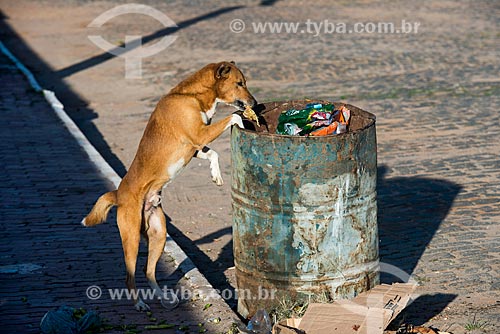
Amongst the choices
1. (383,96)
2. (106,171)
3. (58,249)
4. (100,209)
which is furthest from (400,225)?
(383,96)

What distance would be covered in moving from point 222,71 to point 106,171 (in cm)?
403

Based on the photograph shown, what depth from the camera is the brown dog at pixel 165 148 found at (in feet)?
21.2

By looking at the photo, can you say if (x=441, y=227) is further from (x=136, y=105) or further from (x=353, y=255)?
(x=136, y=105)

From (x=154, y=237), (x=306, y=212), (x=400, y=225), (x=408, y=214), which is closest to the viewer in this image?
(x=306, y=212)

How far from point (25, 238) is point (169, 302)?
7.06ft

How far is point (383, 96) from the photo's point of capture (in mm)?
14211

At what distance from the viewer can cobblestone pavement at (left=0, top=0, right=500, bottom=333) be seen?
766 cm

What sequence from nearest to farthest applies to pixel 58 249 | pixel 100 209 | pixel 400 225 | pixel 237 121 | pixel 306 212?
pixel 306 212, pixel 237 121, pixel 100 209, pixel 58 249, pixel 400 225

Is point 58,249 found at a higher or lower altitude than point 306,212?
lower

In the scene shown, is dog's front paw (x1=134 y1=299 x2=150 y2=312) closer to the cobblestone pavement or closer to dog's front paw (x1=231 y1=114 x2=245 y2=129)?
the cobblestone pavement

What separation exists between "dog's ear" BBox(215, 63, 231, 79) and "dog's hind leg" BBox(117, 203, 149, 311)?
1.25 metres

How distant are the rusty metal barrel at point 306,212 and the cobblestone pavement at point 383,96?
2.76 ft

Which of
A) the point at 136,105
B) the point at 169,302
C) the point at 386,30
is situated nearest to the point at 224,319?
the point at 169,302

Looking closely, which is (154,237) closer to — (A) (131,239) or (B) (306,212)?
(A) (131,239)
